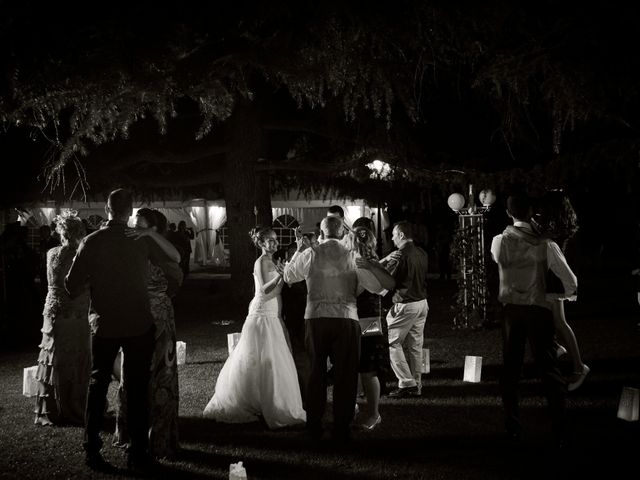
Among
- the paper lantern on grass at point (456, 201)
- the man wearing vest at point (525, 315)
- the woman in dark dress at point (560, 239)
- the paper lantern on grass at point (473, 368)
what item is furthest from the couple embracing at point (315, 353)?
the paper lantern on grass at point (456, 201)

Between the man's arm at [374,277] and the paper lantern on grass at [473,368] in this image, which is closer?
the man's arm at [374,277]

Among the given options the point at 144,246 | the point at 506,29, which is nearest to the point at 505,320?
the point at 506,29

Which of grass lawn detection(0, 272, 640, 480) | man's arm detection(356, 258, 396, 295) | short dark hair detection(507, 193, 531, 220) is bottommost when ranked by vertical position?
grass lawn detection(0, 272, 640, 480)

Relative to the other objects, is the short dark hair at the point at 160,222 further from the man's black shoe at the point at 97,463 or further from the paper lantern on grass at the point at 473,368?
the paper lantern on grass at the point at 473,368

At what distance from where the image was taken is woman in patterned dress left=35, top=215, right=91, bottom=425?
6.83 meters

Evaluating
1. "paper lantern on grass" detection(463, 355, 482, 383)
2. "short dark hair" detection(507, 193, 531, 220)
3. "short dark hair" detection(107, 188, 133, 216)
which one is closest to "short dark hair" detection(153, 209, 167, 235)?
"short dark hair" detection(107, 188, 133, 216)

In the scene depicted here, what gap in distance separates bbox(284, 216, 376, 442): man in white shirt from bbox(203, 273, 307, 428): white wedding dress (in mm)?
615

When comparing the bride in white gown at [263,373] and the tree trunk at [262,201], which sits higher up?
the tree trunk at [262,201]

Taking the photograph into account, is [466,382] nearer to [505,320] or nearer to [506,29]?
[505,320]

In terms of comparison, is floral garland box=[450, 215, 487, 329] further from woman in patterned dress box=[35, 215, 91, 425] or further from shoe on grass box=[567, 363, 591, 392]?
woman in patterned dress box=[35, 215, 91, 425]

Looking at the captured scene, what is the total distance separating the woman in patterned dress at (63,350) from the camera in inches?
269

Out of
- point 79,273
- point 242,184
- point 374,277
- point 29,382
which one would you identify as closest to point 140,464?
point 79,273

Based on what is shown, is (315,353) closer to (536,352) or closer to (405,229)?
A: (536,352)

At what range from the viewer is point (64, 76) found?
581cm
